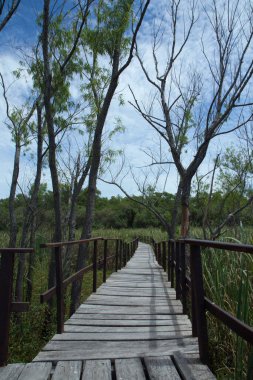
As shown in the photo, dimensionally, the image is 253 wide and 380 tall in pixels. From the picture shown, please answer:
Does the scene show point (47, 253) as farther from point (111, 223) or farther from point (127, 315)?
point (111, 223)

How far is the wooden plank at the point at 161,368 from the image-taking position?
2.57 m

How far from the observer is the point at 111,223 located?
65.8 metres

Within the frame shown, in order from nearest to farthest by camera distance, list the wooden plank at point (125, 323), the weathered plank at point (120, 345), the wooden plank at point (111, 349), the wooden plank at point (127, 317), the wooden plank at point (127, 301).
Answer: the wooden plank at point (111, 349) → the weathered plank at point (120, 345) → the wooden plank at point (125, 323) → the wooden plank at point (127, 317) → the wooden plank at point (127, 301)

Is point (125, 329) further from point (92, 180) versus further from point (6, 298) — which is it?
point (92, 180)

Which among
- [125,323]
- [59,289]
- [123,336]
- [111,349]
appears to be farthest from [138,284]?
[111,349]

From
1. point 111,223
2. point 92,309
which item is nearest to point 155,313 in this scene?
point 92,309

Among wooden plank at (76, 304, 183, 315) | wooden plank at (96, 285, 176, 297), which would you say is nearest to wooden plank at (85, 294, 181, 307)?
wooden plank at (76, 304, 183, 315)

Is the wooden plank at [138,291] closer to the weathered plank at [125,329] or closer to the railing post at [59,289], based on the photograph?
the weathered plank at [125,329]

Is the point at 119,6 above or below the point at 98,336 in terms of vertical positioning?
above

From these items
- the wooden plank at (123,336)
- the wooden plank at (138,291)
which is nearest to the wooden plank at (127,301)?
the wooden plank at (138,291)

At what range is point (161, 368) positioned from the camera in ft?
8.95

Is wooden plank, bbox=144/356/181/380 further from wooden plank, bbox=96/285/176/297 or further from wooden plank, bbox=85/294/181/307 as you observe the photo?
wooden plank, bbox=96/285/176/297

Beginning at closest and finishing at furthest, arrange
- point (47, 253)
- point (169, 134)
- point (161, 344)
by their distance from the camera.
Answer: point (161, 344)
point (169, 134)
point (47, 253)

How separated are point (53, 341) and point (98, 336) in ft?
1.52
